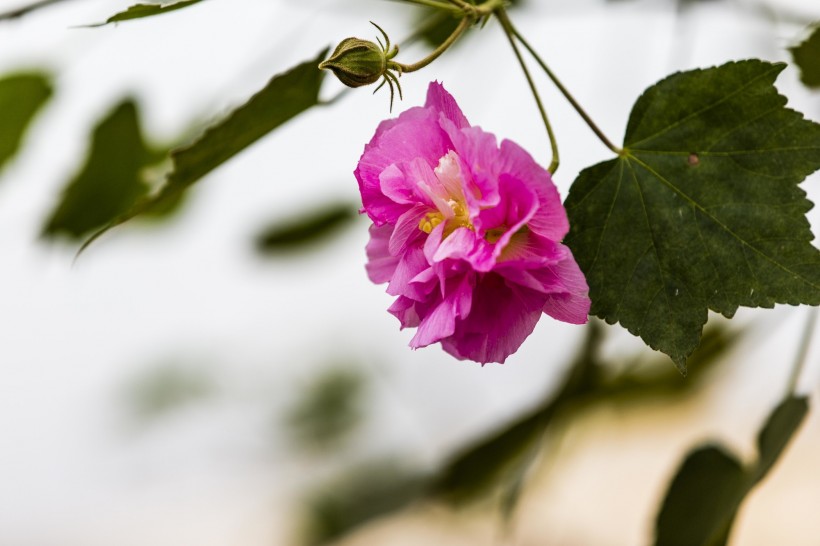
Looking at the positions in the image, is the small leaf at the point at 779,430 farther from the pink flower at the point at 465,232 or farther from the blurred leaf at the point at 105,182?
the blurred leaf at the point at 105,182

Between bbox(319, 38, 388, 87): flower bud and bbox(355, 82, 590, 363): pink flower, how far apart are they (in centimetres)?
2

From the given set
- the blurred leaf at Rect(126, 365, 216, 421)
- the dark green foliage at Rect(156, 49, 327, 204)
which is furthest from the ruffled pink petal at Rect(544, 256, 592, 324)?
the blurred leaf at Rect(126, 365, 216, 421)

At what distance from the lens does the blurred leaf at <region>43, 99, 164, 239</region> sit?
56 cm

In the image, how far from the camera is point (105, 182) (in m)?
0.57

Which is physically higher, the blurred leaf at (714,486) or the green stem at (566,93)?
the green stem at (566,93)

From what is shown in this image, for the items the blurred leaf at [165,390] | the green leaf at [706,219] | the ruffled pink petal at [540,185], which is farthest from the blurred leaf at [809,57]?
the blurred leaf at [165,390]

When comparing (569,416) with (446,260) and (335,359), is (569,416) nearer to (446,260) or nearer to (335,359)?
(446,260)

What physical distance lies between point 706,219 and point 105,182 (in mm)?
396

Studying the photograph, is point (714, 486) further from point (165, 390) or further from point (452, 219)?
point (165, 390)

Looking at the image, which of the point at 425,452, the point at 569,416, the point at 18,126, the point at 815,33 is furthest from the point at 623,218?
the point at 425,452

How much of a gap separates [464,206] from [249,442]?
97 centimetres

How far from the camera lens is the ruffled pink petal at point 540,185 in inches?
10.4

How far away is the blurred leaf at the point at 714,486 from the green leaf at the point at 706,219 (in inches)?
5.2

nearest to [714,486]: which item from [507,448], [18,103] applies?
[507,448]
